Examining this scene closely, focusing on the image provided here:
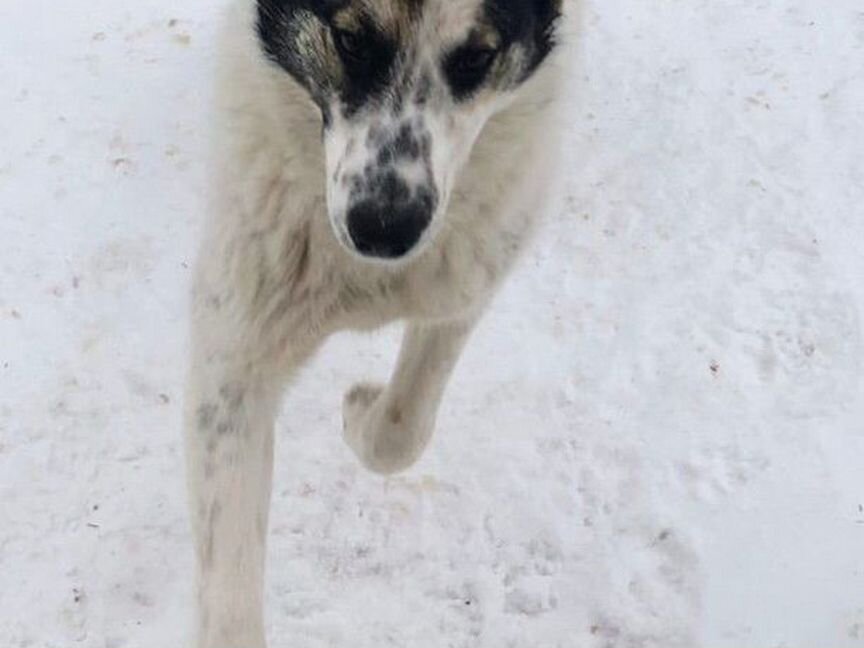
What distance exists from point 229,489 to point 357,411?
92 centimetres

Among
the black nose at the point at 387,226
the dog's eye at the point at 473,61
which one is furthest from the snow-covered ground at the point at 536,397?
the black nose at the point at 387,226

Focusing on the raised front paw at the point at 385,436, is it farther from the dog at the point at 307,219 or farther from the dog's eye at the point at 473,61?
the dog's eye at the point at 473,61

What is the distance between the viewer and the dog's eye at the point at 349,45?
7.78ft

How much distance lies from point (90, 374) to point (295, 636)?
1130 mm

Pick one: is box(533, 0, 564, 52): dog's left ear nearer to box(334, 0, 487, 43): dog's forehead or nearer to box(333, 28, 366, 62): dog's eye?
box(334, 0, 487, 43): dog's forehead

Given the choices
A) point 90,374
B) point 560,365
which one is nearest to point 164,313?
point 90,374

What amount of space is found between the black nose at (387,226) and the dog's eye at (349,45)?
0.89 feet

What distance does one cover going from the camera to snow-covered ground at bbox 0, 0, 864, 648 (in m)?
3.46

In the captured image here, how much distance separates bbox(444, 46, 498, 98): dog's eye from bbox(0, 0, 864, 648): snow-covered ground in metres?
0.67

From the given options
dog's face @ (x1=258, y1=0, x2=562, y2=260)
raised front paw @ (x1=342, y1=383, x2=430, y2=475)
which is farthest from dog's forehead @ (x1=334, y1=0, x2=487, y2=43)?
raised front paw @ (x1=342, y1=383, x2=430, y2=475)

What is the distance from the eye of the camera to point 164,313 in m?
4.23

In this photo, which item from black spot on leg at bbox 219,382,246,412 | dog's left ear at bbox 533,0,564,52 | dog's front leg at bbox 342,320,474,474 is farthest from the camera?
dog's front leg at bbox 342,320,474,474

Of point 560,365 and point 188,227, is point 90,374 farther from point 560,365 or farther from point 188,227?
point 560,365

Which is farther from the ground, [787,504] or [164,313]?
[787,504]
